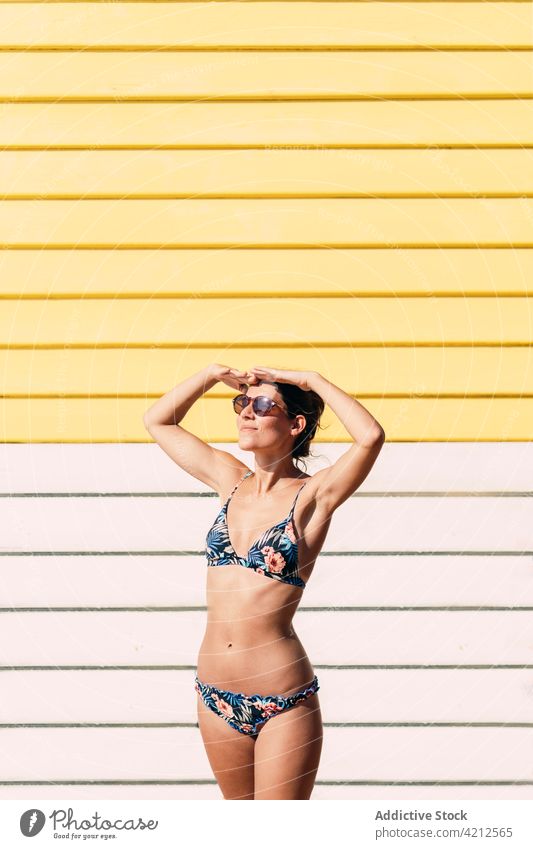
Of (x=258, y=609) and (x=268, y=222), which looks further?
(x=268, y=222)

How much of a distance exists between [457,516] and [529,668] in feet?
2.18

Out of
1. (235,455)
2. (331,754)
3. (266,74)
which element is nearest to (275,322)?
(235,455)

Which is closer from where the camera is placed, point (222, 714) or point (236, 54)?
point (222, 714)

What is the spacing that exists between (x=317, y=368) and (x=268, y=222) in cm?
62

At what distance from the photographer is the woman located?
124 inches

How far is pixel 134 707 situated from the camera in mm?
3918

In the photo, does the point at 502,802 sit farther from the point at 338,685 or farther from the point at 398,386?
the point at 398,386

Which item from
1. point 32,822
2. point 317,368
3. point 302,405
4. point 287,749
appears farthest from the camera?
point 317,368

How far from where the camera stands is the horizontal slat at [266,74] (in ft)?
12.9

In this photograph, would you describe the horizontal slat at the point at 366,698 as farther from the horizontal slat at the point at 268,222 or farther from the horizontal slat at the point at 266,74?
the horizontal slat at the point at 266,74

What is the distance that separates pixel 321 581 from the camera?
12.9 feet

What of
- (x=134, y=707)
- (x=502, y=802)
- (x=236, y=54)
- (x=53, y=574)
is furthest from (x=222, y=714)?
(x=236, y=54)

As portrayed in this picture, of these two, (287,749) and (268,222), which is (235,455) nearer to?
(268,222)

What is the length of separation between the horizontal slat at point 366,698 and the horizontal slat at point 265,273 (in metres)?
1.22
